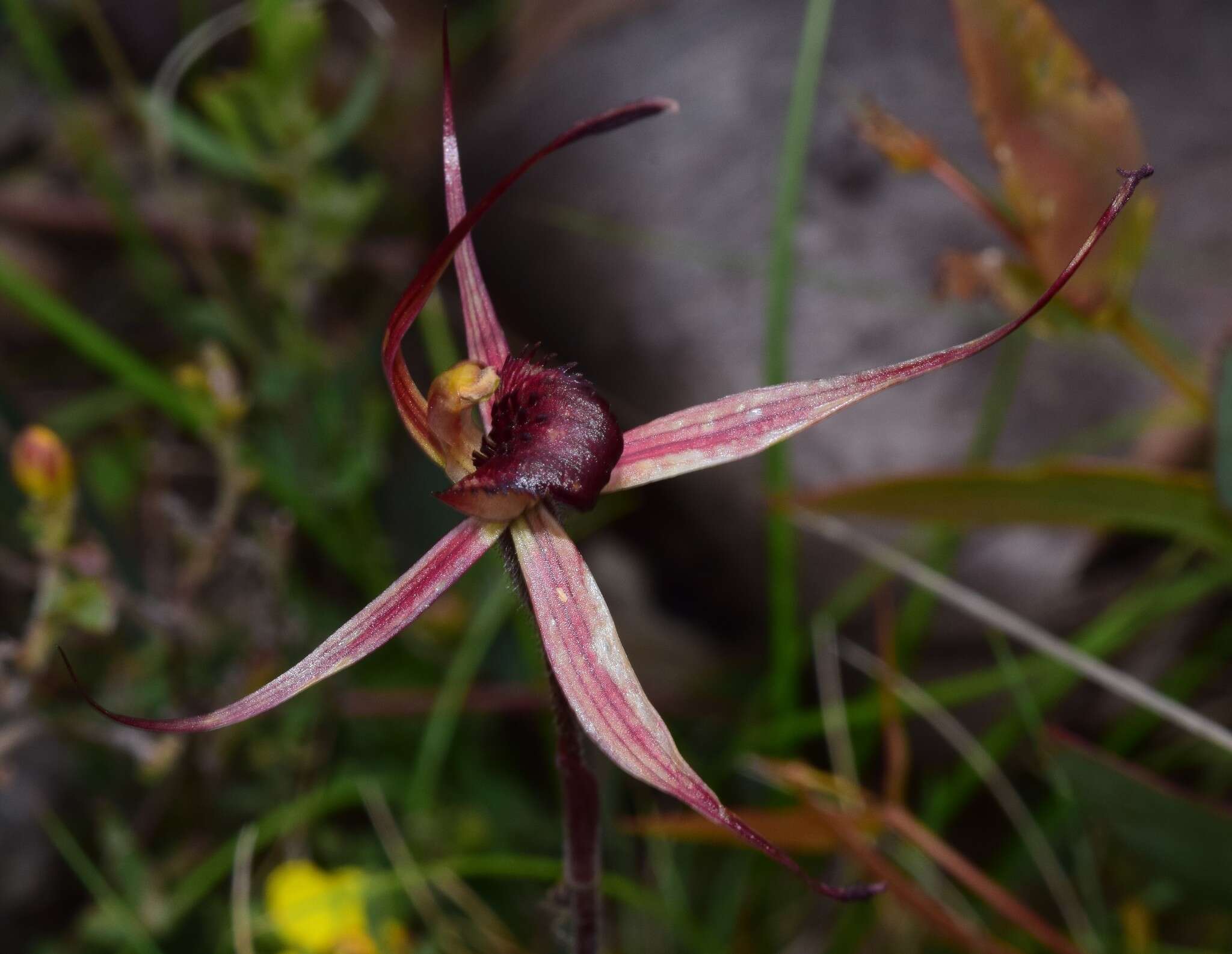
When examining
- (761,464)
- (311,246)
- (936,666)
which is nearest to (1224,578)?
(936,666)

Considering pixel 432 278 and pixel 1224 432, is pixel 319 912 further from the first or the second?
pixel 1224 432

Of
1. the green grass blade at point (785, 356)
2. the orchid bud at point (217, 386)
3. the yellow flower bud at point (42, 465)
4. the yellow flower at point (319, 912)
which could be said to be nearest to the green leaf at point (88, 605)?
the yellow flower bud at point (42, 465)

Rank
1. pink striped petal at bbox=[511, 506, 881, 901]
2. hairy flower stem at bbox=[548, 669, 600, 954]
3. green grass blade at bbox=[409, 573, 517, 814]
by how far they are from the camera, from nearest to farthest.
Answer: pink striped petal at bbox=[511, 506, 881, 901]
hairy flower stem at bbox=[548, 669, 600, 954]
green grass blade at bbox=[409, 573, 517, 814]

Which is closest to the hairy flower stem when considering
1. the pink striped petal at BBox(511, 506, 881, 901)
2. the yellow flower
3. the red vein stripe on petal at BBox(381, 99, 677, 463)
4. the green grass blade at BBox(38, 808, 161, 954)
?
the pink striped petal at BBox(511, 506, 881, 901)

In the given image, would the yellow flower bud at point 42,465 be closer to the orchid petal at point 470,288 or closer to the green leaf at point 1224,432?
the orchid petal at point 470,288

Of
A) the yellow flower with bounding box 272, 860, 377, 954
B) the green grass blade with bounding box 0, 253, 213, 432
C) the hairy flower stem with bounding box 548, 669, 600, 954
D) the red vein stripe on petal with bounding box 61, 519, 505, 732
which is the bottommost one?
the hairy flower stem with bounding box 548, 669, 600, 954

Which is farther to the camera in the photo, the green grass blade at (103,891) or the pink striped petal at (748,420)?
the green grass blade at (103,891)

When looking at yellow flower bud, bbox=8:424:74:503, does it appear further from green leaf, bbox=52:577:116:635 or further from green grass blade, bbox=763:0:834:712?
green grass blade, bbox=763:0:834:712
